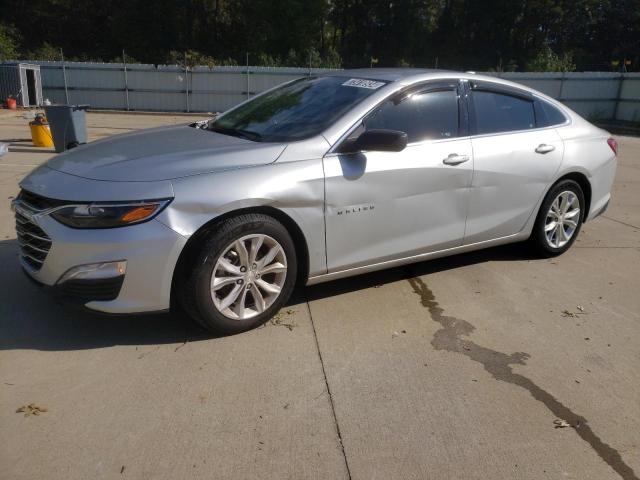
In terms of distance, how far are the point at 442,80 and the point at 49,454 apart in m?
3.65

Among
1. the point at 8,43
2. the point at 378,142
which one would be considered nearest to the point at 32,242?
the point at 378,142

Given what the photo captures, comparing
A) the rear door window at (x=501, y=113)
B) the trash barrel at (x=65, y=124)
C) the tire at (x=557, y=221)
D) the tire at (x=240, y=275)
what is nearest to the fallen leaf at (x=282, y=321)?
the tire at (x=240, y=275)

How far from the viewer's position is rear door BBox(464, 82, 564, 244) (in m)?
4.64

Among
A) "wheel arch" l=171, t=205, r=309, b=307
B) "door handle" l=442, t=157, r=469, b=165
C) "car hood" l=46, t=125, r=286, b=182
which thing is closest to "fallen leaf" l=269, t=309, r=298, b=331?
"wheel arch" l=171, t=205, r=309, b=307

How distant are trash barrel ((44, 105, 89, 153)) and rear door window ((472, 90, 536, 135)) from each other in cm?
881

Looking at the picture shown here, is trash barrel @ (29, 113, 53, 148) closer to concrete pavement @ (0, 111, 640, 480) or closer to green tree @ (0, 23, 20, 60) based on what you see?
concrete pavement @ (0, 111, 640, 480)

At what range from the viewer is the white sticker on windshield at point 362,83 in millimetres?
4301

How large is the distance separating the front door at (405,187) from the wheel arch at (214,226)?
19 cm

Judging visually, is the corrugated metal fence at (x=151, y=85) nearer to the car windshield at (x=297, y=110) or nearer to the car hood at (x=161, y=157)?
the car windshield at (x=297, y=110)

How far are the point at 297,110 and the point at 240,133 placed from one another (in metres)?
0.46

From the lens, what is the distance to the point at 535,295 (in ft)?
15.1

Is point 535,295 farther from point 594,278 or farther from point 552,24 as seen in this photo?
point 552,24

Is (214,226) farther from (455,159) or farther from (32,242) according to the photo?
(455,159)

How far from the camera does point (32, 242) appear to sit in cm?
356
